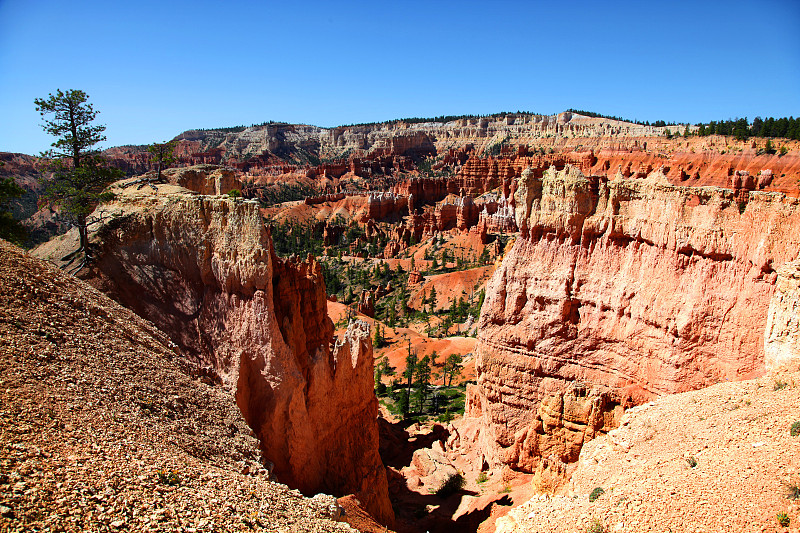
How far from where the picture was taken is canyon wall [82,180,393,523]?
13625mm

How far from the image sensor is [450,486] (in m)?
20.3

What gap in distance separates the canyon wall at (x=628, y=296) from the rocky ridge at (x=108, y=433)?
1185cm

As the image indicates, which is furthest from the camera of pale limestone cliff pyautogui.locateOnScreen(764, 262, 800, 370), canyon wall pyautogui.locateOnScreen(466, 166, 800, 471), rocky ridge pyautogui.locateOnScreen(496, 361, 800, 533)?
canyon wall pyautogui.locateOnScreen(466, 166, 800, 471)

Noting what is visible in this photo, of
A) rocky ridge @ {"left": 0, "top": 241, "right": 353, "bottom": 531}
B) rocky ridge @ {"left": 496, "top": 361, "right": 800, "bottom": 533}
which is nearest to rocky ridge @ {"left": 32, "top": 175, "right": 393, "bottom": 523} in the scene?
rocky ridge @ {"left": 0, "top": 241, "right": 353, "bottom": 531}

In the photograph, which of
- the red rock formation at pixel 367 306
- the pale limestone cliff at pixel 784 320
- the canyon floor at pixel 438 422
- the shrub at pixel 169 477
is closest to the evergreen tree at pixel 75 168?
the canyon floor at pixel 438 422

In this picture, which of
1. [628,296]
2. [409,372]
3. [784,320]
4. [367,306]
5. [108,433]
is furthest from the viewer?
[367,306]

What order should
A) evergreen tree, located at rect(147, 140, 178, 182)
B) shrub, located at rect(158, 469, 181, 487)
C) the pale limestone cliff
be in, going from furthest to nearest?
evergreen tree, located at rect(147, 140, 178, 182), the pale limestone cliff, shrub, located at rect(158, 469, 181, 487)

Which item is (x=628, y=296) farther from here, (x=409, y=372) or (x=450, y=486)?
(x=409, y=372)

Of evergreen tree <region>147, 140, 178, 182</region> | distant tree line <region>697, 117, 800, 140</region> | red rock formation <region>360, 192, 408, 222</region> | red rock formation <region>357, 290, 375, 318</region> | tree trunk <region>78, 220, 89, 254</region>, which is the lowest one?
red rock formation <region>357, 290, 375, 318</region>

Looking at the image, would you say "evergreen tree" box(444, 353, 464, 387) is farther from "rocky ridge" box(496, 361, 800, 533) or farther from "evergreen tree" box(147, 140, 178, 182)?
"evergreen tree" box(147, 140, 178, 182)

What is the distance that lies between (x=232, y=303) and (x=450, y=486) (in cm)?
1291

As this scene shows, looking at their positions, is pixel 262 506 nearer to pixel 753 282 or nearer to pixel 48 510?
pixel 48 510

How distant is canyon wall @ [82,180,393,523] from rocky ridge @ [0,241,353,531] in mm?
1852

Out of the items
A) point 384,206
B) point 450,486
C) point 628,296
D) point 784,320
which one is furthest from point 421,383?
point 384,206
